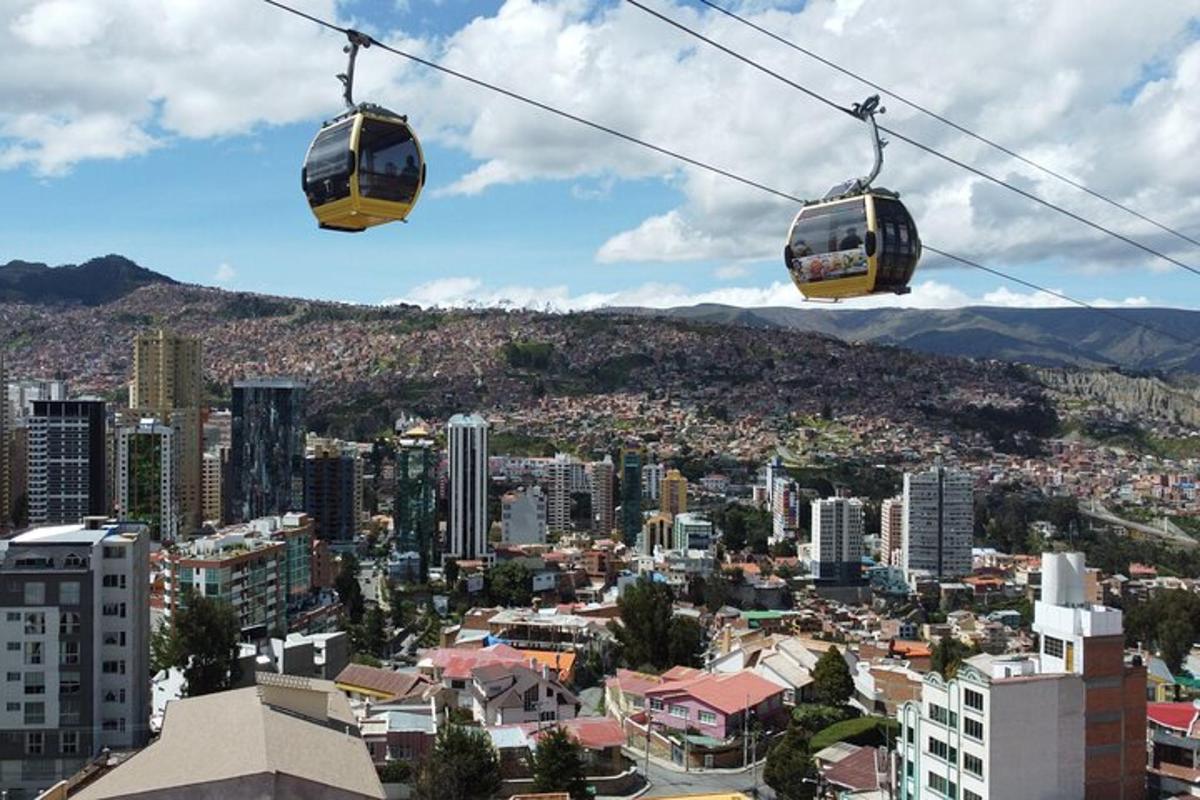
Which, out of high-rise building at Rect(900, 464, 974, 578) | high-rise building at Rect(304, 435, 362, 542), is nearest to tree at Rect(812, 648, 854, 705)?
high-rise building at Rect(900, 464, 974, 578)

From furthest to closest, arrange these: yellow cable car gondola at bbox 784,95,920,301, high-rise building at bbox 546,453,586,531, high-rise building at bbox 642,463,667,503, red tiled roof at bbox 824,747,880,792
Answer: high-rise building at bbox 642,463,667,503, high-rise building at bbox 546,453,586,531, red tiled roof at bbox 824,747,880,792, yellow cable car gondola at bbox 784,95,920,301

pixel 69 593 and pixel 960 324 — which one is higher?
pixel 960 324

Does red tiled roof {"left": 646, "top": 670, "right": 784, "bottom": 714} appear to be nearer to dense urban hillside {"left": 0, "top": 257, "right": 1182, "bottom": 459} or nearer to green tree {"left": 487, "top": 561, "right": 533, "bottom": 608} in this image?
green tree {"left": 487, "top": 561, "right": 533, "bottom": 608}

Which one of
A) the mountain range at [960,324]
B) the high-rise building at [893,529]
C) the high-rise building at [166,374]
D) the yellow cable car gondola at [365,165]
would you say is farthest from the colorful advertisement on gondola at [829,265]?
the mountain range at [960,324]

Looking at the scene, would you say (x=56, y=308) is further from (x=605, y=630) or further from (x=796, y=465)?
(x=605, y=630)

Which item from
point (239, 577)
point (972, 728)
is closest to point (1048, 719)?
point (972, 728)

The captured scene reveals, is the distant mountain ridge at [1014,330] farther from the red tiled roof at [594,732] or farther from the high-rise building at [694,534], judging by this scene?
the red tiled roof at [594,732]

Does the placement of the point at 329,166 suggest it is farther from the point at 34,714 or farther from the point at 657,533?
the point at 657,533
